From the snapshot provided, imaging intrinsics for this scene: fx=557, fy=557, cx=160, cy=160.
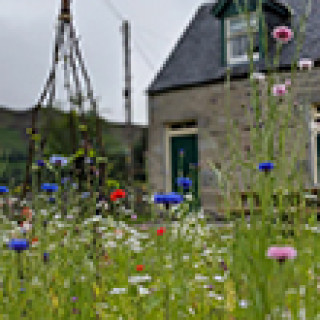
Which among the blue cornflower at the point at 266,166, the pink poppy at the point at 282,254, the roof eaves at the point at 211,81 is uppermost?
the roof eaves at the point at 211,81

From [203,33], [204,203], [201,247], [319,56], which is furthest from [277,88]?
[203,33]

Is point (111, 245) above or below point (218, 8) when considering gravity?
below

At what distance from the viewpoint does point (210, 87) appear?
13.1m

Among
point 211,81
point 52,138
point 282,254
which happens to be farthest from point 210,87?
point 282,254

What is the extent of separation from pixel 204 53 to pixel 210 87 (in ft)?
4.71

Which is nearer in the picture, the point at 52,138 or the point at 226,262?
the point at 226,262

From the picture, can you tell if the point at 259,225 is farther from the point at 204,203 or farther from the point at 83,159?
the point at 204,203

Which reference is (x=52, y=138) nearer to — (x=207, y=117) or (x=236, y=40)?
(x=207, y=117)

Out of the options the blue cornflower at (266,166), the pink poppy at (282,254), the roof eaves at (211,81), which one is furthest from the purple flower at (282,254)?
the roof eaves at (211,81)

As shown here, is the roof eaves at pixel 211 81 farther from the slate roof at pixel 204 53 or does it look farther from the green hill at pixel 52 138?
the green hill at pixel 52 138

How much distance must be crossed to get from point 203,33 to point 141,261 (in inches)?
422

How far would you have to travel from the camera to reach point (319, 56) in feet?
37.8

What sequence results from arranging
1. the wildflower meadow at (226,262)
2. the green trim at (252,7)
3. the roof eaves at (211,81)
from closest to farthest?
the wildflower meadow at (226,262)
the roof eaves at (211,81)
the green trim at (252,7)

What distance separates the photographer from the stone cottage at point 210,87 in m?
12.3
